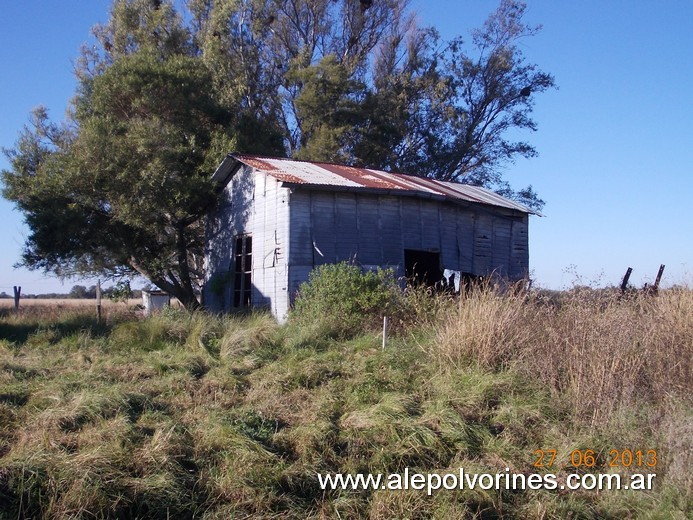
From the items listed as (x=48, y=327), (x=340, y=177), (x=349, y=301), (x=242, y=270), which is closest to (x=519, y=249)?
(x=340, y=177)

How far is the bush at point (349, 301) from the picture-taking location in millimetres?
11180

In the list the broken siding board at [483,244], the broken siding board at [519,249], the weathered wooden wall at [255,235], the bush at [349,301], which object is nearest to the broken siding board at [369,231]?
the weathered wooden wall at [255,235]

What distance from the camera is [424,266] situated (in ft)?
55.8

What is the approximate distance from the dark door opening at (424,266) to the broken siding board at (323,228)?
2.54 metres

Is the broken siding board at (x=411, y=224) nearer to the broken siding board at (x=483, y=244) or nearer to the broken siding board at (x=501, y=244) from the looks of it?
the broken siding board at (x=483, y=244)

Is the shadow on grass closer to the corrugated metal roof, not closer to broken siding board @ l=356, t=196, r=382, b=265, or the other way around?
the corrugated metal roof

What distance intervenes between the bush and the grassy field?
27.3 inches

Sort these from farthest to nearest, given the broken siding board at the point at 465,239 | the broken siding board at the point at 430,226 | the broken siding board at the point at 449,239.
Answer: the broken siding board at the point at 465,239 → the broken siding board at the point at 449,239 → the broken siding board at the point at 430,226

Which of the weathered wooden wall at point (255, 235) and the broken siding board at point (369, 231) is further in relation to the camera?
the broken siding board at point (369, 231)

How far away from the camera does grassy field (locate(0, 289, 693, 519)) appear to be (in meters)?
5.66

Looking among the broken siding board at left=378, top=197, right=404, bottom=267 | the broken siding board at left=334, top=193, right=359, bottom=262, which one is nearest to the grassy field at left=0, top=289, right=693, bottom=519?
the broken siding board at left=334, top=193, right=359, bottom=262

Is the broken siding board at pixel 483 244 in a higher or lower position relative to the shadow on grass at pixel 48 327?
higher

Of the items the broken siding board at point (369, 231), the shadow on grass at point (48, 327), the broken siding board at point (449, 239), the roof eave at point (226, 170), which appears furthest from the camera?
the broken siding board at point (449, 239)

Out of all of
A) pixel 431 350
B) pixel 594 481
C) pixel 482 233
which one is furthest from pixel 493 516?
pixel 482 233
